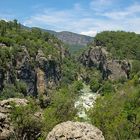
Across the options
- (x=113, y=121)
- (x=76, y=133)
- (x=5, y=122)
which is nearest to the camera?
(x=76, y=133)

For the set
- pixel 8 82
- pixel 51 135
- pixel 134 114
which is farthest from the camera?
pixel 8 82

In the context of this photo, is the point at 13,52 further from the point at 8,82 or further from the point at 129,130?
the point at 129,130

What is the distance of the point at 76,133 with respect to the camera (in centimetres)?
3130

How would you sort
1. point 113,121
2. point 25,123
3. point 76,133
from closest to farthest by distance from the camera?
point 76,133 < point 25,123 < point 113,121

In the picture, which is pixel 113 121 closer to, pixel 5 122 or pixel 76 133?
pixel 5 122

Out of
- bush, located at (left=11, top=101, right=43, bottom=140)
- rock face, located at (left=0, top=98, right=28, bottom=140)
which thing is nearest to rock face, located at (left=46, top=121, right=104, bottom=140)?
rock face, located at (left=0, top=98, right=28, bottom=140)

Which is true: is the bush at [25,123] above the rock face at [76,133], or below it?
below

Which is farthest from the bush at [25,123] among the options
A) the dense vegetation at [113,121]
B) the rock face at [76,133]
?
the rock face at [76,133]

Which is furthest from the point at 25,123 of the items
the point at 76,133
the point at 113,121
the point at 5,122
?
the point at 76,133

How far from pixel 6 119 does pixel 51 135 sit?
21.4m

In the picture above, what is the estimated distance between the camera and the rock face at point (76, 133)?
31.0 meters

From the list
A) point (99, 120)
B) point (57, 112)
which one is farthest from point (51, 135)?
point (57, 112)

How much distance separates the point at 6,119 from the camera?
52312 mm

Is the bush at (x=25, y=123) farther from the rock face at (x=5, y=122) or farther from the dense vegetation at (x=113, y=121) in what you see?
the dense vegetation at (x=113, y=121)
